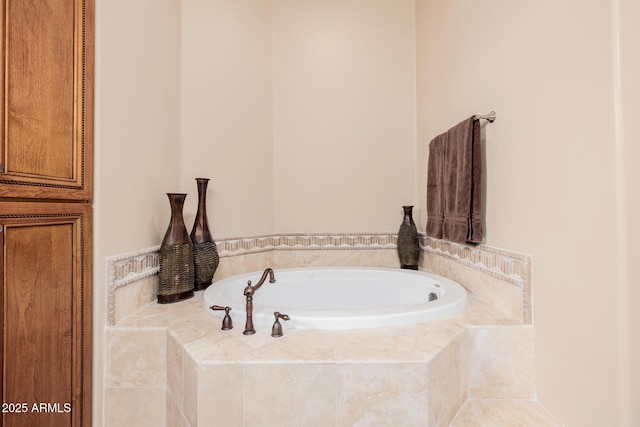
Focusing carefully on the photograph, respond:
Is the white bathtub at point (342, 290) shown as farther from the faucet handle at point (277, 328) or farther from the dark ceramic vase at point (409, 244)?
the faucet handle at point (277, 328)

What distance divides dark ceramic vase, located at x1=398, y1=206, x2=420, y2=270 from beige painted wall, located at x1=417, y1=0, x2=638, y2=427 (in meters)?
0.75

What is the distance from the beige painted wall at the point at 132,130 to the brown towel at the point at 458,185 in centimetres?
170

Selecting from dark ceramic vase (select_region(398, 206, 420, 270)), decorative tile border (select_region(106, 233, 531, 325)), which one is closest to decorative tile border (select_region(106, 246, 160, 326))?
decorative tile border (select_region(106, 233, 531, 325))

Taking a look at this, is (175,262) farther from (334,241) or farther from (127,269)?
(334,241)

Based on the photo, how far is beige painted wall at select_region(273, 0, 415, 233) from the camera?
2.55 metres

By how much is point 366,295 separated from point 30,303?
1.77 metres

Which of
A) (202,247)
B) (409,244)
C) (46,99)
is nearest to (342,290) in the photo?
(409,244)

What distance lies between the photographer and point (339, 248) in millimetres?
2537

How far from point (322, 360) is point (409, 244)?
148 cm

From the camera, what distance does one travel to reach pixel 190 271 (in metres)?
1.76

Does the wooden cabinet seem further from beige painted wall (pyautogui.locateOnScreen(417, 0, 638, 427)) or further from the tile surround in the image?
beige painted wall (pyautogui.locateOnScreen(417, 0, 638, 427))

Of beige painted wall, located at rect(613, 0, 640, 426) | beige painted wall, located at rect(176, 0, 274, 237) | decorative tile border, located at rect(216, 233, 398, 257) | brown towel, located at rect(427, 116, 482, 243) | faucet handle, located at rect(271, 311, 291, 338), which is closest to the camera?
beige painted wall, located at rect(613, 0, 640, 426)

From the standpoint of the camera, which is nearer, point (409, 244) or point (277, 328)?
point (277, 328)

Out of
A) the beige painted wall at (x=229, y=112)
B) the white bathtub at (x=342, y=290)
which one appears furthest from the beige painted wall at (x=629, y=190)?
the beige painted wall at (x=229, y=112)
